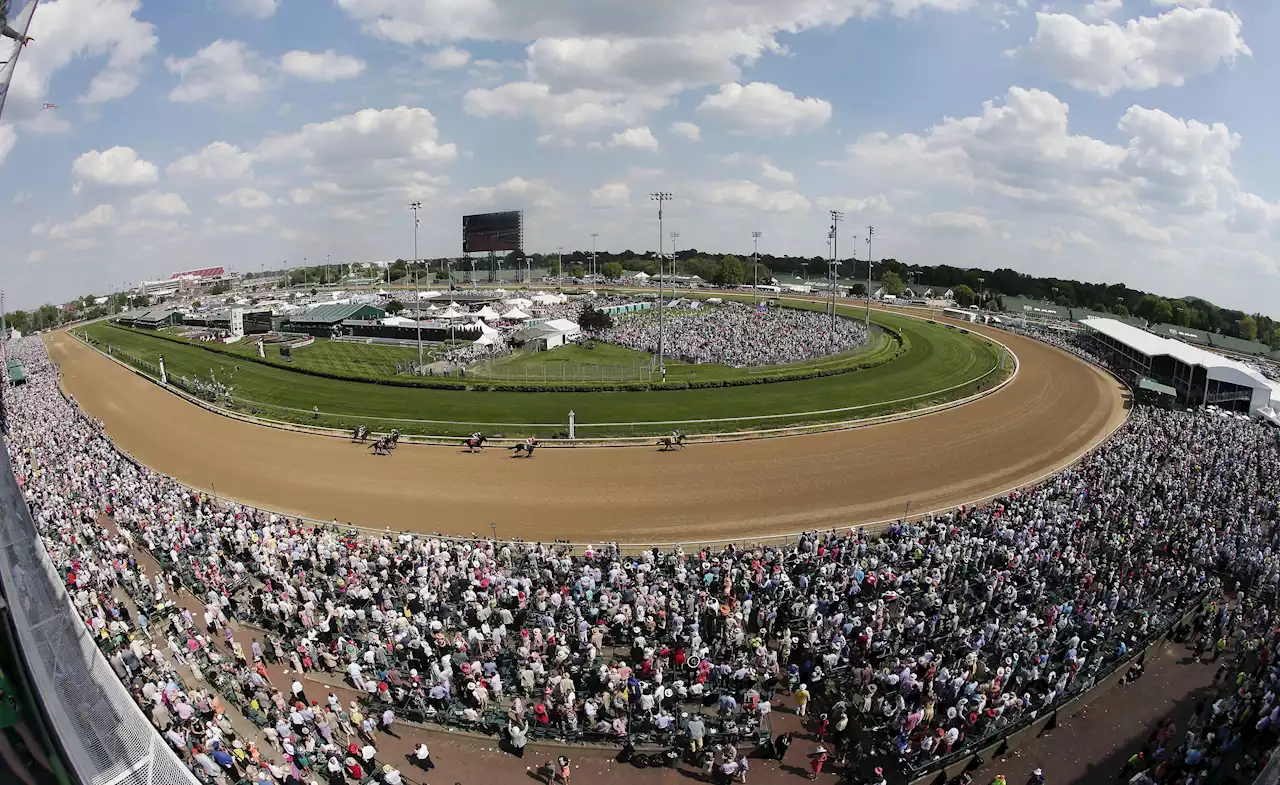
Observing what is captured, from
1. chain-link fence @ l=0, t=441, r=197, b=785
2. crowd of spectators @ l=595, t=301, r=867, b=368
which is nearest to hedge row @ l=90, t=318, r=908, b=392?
crowd of spectators @ l=595, t=301, r=867, b=368

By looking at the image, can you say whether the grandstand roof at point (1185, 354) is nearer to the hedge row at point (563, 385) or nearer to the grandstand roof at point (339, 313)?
the hedge row at point (563, 385)

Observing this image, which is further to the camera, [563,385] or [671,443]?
[563,385]

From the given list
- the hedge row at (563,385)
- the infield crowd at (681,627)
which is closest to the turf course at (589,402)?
the hedge row at (563,385)

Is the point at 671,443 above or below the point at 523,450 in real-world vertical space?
above

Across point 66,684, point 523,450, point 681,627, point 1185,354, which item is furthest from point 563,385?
point 1185,354

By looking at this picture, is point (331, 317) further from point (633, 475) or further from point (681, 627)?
point (681, 627)

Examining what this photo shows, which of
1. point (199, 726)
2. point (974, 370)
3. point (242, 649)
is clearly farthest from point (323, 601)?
point (974, 370)

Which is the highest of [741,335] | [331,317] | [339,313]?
[339,313]
